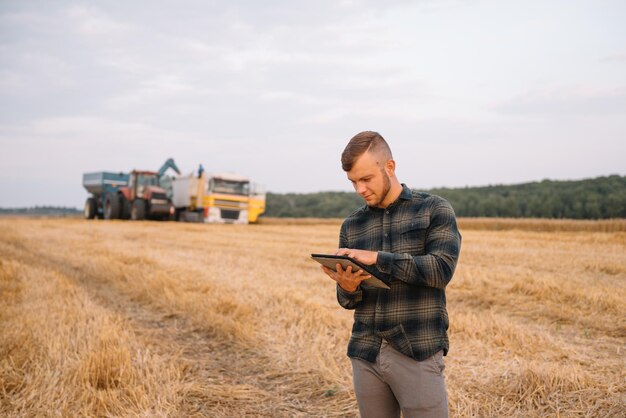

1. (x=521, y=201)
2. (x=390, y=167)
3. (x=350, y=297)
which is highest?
(x=521, y=201)

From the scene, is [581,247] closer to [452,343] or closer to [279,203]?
[452,343]

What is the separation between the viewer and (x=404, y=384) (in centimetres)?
241

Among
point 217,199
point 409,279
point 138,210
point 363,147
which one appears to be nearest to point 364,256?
point 409,279

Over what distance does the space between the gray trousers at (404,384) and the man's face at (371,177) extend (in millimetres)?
659

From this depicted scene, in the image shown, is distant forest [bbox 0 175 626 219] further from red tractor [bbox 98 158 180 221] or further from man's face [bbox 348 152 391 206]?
man's face [bbox 348 152 391 206]

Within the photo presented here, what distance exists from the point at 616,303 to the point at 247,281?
5540 millimetres

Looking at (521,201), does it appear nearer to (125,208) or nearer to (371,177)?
(125,208)

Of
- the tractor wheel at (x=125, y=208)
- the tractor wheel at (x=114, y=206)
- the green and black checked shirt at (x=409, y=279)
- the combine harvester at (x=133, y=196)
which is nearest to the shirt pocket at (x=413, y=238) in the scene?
the green and black checked shirt at (x=409, y=279)

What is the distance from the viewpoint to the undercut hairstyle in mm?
2478

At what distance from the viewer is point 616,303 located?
736cm

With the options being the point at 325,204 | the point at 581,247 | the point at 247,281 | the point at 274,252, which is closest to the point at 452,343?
the point at 247,281

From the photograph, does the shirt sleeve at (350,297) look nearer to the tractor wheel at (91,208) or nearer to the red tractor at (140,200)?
the red tractor at (140,200)

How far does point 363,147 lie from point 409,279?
60cm

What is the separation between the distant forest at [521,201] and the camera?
39688 mm
